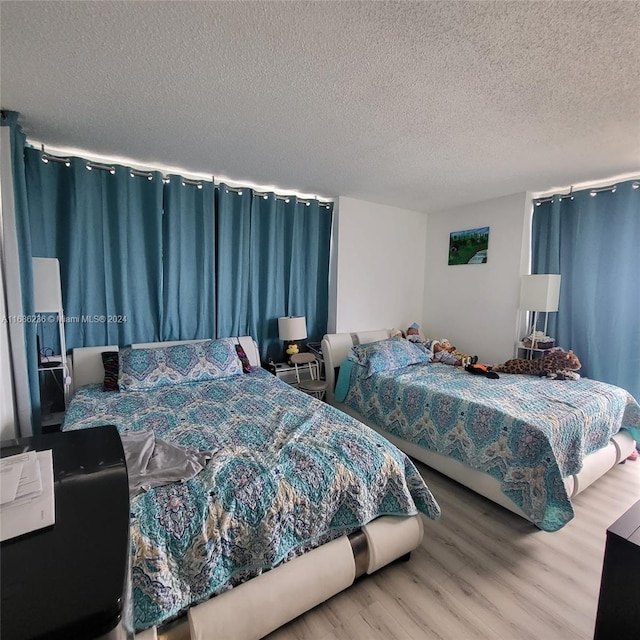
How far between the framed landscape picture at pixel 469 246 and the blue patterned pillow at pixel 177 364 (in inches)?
112

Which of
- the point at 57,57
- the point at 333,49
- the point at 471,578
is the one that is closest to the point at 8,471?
the point at 57,57

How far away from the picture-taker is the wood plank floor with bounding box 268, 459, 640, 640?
4.58ft

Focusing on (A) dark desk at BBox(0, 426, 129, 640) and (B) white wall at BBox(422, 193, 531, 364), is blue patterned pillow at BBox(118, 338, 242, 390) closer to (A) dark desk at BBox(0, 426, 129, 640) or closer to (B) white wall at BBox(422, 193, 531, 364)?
(A) dark desk at BBox(0, 426, 129, 640)

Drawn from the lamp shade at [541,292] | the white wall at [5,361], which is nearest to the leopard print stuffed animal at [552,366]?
the lamp shade at [541,292]

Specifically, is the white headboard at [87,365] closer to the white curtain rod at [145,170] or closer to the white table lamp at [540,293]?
the white curtain rod at [145,170]

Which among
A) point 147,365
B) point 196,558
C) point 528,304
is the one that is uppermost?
point 528,304

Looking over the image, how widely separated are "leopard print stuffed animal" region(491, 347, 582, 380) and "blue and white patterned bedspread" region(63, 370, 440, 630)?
6.24 ft

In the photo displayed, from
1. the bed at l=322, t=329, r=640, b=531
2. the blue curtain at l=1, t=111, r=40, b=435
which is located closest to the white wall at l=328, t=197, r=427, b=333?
the bed at l=322, t=329, r=640, b=531

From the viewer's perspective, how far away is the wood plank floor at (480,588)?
4.58 feet

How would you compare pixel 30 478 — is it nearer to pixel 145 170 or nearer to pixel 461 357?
pixel 145 170

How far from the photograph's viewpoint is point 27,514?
69 centimetres

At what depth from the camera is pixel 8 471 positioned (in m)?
0.85

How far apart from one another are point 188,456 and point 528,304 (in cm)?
319

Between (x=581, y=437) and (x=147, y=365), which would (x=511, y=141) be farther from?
(x=147, y=365)
